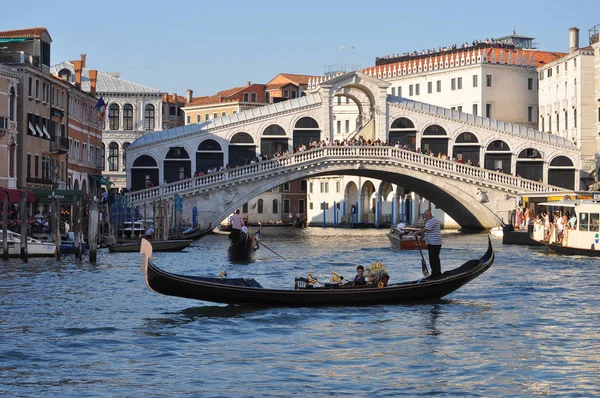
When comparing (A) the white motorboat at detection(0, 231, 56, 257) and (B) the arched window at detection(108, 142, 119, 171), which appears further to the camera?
(B) the arched window at detection(108, 142, 119, 171)

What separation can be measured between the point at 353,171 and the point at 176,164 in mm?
6113

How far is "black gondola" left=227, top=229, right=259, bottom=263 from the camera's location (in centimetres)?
2571

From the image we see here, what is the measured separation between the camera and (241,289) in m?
15.0

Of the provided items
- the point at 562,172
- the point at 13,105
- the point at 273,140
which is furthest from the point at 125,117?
the point at 13,105

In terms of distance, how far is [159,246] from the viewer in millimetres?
29016

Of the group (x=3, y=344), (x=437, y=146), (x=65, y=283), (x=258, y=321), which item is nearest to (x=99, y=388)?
(x=3, y=344)

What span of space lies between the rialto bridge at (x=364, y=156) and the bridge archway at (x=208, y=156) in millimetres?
34

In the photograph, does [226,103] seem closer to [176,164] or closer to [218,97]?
[218,97]

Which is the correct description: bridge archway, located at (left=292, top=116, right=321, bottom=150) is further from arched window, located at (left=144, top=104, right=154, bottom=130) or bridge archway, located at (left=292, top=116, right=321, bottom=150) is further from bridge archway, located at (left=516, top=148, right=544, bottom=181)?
arched window, located at (left=144, top=104, right=154, bottom=130)

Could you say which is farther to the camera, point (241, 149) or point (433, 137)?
point (433, 137)

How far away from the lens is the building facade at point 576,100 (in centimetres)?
4269

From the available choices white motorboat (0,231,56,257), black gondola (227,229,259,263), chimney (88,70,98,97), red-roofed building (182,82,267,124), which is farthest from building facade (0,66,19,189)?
red-roofed building (182,82,267,124)

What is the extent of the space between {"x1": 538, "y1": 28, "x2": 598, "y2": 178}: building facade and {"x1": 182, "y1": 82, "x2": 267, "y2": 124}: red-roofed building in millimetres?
19798

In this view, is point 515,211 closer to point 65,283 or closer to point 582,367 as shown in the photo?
point 65,283
